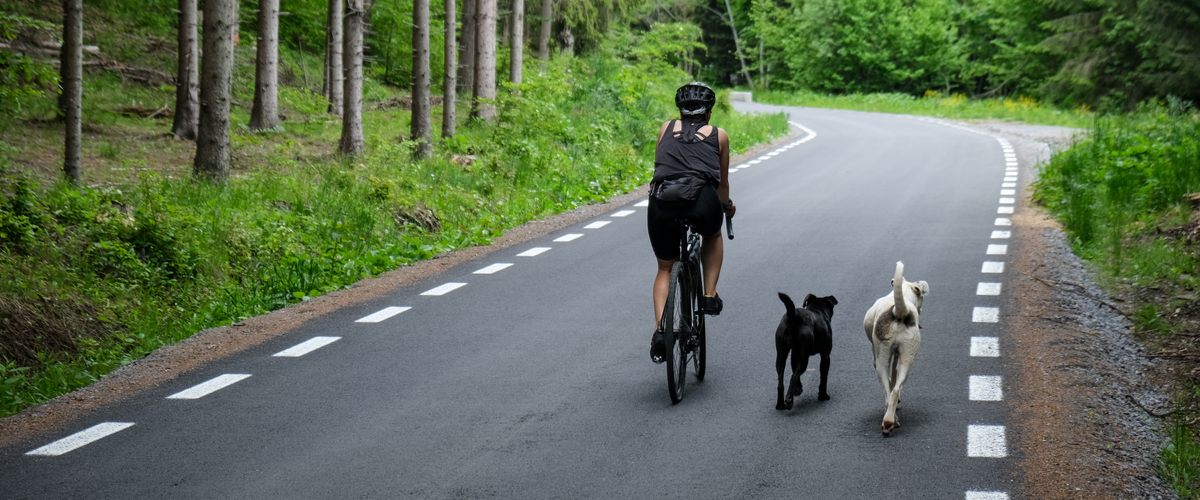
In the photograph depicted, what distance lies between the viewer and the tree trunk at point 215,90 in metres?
14.4

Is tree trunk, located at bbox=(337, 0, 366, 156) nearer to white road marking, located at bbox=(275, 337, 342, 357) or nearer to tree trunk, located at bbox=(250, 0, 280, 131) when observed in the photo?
tree trunk, located at bbox=(250, 0, 280, 131)

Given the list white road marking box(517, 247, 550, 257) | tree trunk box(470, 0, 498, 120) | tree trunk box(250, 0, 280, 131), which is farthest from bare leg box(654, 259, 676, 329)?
tree trunk box(250, 0, 280, 131)

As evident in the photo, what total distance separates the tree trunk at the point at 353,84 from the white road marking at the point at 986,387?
14.1 meters

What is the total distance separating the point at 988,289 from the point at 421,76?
13785mm

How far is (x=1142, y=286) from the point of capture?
9438 mm

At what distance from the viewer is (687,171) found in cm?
616

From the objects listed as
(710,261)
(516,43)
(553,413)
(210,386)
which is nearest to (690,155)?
(710,261)

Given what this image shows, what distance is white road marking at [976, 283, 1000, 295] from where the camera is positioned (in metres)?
9.51

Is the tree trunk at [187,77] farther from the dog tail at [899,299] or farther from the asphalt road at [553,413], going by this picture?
the dog tail at [899,299]

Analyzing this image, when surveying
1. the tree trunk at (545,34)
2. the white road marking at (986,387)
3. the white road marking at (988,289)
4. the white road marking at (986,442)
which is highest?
the tree trunk at (545,34)

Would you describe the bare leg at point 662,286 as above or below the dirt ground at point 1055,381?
above

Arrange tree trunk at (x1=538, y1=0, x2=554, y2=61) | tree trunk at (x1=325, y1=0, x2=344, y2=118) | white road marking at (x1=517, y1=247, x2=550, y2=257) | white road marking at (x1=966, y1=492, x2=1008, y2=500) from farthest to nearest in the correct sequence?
tree trunk at (x1=538, y1=0, x2=554, y2=61)
tree trunk at (x1=325, y1=0, x2=344, y2=118)
white road marking at (x1=517, y1=247, x2=550, y2=257)
white road marking at (x1=966, y1=492, x2=1008, y2=500)

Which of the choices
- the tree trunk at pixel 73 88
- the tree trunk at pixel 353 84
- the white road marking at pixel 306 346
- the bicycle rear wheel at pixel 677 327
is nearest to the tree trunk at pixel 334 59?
the tree trunk at pixel 353 84

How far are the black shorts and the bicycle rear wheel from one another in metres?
0.17
